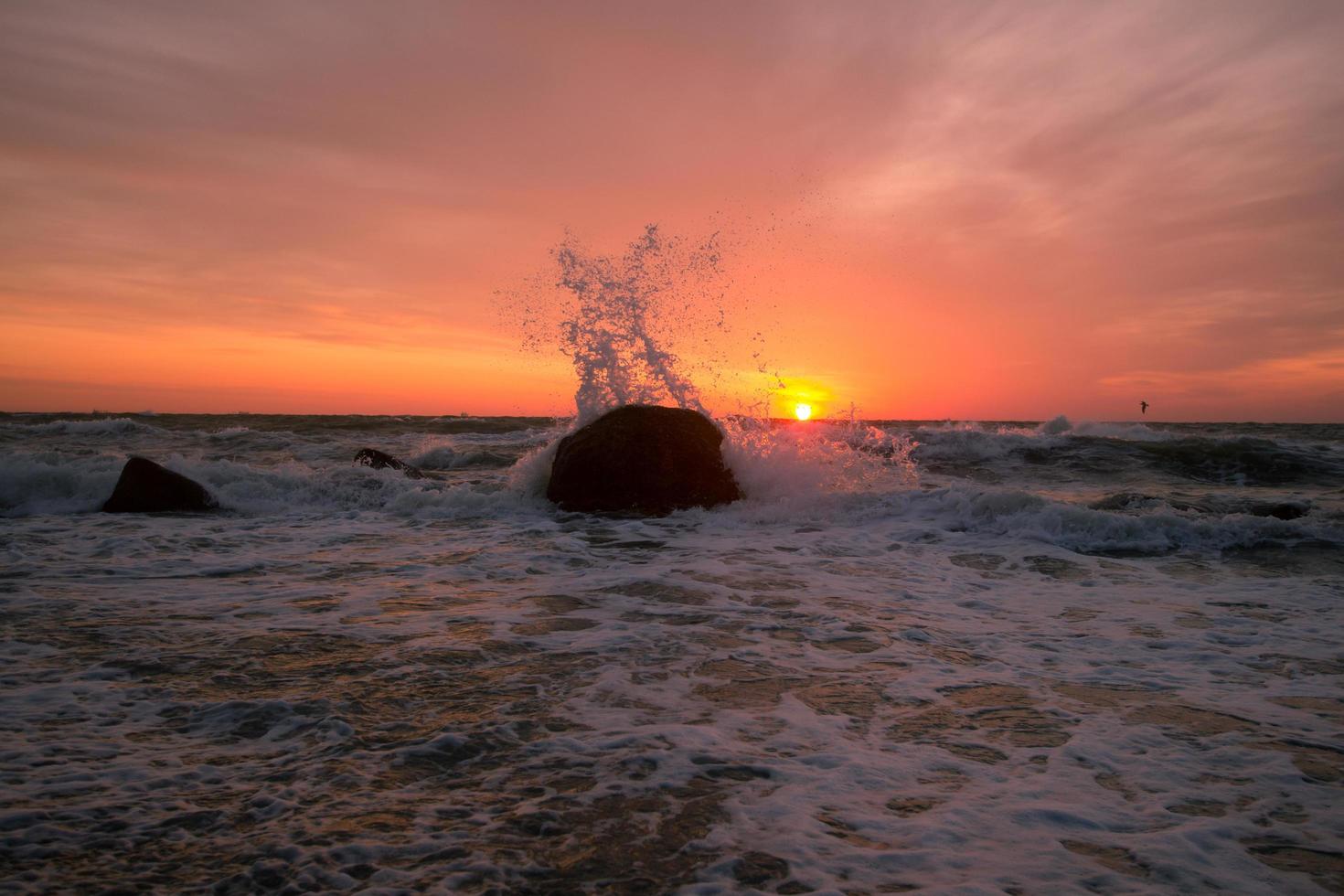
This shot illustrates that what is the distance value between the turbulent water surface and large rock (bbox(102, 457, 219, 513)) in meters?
1.09

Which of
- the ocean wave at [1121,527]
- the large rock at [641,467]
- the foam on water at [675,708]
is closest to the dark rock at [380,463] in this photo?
the large rock at [641,467]

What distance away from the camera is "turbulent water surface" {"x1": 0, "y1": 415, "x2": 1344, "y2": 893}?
241 centimetres

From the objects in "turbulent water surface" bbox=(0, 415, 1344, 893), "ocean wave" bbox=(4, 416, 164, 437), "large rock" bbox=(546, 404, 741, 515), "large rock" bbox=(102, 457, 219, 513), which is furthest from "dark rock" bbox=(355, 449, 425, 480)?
"ocean wave" bbox=(4, 416, 164, 437)

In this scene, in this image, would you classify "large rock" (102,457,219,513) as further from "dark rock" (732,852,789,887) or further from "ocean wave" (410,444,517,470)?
"dark rock" (732,852,789,887)

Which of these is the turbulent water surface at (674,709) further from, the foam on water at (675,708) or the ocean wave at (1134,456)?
the ocean wave at (1134,456)

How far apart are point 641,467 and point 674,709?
6966mm

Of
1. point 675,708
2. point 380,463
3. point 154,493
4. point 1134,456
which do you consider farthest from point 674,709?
point 1134,456

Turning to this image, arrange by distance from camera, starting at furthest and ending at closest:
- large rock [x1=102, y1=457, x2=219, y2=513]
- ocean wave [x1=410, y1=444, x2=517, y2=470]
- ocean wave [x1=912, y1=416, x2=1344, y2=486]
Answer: ocean wave [x1=410, y1=444, x2=517, y2=470]
ocean wave [x1=912, y1=416, x2=1344, y2=486]
large rock [x1=102, y1=457, x2=219, y2=513]

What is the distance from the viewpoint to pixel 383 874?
2.28 meters

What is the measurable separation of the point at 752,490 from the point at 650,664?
6803 millimetres

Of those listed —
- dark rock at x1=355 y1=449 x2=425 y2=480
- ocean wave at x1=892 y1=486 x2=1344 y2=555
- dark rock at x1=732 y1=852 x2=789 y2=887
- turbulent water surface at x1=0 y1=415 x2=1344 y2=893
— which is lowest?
dark rock at x1=732 y1=852 x2=789 y2=887

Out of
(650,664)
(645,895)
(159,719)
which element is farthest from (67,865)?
(650,664)

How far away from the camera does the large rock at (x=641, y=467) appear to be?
10.5 metres

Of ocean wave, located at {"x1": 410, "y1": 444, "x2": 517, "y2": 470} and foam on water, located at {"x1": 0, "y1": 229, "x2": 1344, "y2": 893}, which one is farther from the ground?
ocean wave, located at {"x1": 410, "y1": 444, "x2": 517, "y2": 470}
